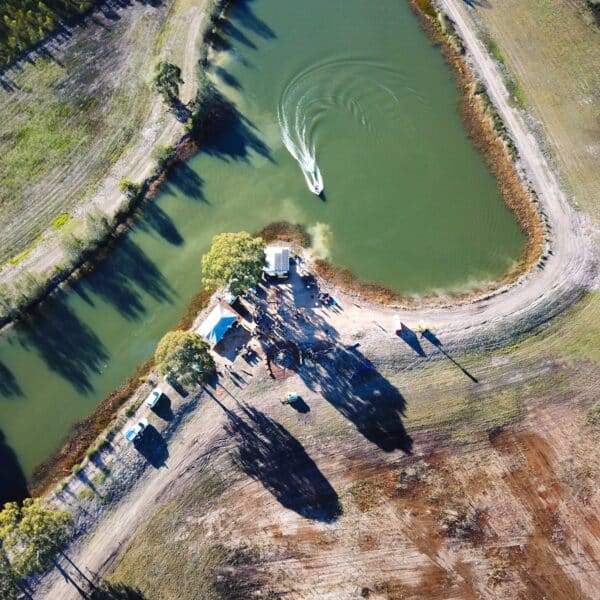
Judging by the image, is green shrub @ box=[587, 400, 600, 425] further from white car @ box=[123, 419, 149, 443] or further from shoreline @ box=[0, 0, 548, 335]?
white car @ box=[123, 419, 149, 443]

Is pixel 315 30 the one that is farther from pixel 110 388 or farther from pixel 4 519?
pixel 4 519

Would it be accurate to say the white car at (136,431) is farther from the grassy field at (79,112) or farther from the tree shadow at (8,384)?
the grassy field at (79,112)

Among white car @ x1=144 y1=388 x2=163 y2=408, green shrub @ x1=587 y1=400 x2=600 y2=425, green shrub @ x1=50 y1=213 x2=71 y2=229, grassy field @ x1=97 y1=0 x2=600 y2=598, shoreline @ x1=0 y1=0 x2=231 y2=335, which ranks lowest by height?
green shrub @ x1=587 y1=400 x2=600 y2=425

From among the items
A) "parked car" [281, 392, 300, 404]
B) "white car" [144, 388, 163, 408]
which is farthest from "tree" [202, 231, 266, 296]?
"white car" [144, 388, 163, 408]

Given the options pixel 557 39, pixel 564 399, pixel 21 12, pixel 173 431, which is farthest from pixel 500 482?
Result: pixel 21 12

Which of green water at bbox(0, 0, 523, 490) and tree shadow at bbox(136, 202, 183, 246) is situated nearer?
green water at bbox(0, 0, 523, 490)

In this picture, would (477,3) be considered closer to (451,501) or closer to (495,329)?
(495,329)
